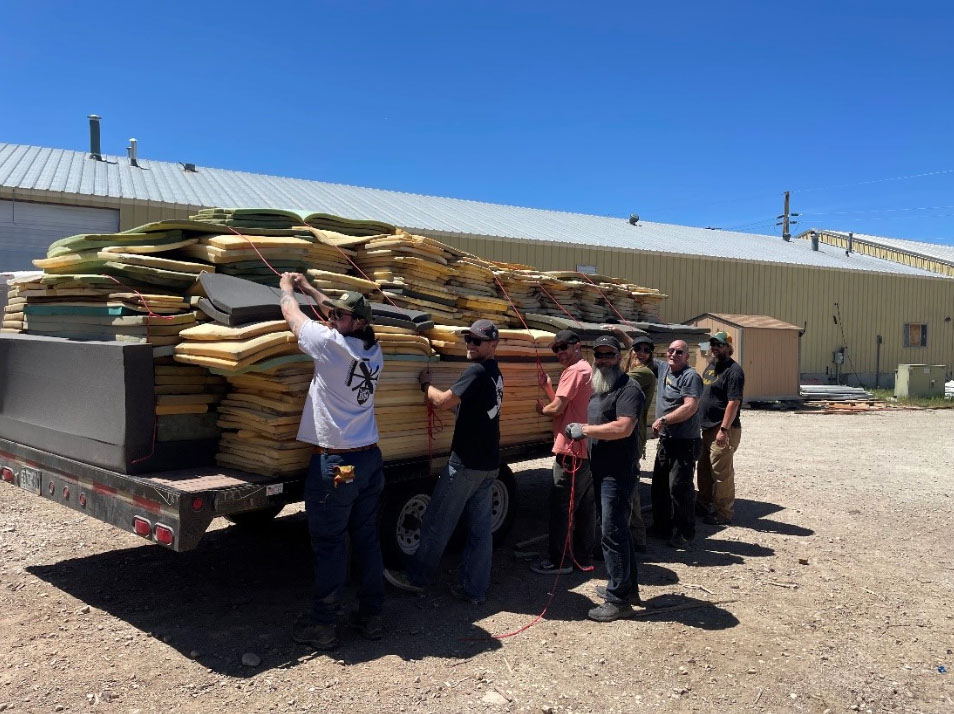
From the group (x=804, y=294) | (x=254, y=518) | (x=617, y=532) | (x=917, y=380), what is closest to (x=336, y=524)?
(x=617, y=532)

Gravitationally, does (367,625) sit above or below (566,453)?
below

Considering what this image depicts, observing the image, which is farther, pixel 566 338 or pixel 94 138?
pixel 94 138

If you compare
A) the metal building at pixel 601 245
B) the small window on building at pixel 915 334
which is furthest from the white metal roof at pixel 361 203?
the small window on building at pixel 915 334

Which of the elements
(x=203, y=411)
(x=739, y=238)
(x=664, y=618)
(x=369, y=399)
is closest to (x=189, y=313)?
(x=203, y=411)

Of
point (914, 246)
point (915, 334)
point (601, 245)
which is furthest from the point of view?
point (914, 246)

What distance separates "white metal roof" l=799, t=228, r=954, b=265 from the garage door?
34.8m

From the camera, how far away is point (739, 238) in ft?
101

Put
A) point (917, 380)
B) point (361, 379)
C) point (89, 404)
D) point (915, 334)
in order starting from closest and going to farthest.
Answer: point (361, 379) < point (89, 404) < point (917, 380) < point (915, 334)

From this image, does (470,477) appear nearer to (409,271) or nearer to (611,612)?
(611,612)

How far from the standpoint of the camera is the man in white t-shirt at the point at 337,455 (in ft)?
14.6

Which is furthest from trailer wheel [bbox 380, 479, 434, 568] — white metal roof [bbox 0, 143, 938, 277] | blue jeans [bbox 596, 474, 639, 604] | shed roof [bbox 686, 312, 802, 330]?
shed roof [bbox 686, 312, 802, 330]

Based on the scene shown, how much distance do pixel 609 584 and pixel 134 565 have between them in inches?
143

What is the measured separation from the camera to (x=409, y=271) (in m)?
6.56

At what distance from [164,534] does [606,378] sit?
2994mm
